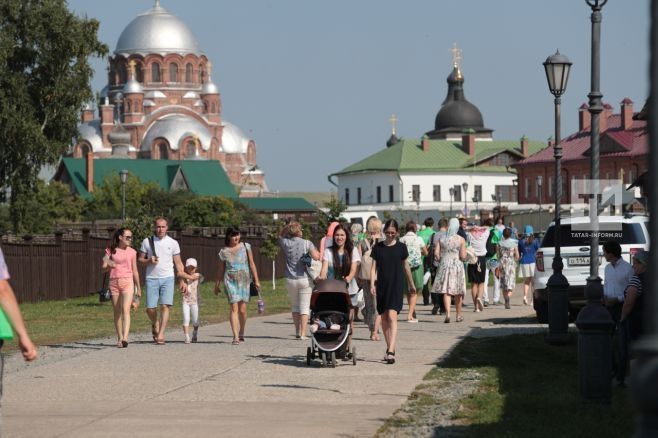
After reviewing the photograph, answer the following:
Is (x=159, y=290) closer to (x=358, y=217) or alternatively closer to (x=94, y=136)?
(x=358, y=217)

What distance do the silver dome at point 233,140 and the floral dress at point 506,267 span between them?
142 meters

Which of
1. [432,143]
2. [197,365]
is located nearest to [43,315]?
[197,365]

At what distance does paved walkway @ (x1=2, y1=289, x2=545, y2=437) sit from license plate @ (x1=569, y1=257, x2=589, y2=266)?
2.55 m

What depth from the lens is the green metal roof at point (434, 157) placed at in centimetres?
14800

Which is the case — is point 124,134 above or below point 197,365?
above

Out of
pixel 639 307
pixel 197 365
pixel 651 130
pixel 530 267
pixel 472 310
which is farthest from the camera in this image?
pixel 530 267

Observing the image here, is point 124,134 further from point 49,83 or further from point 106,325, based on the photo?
point 106,325

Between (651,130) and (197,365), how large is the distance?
10775 mm

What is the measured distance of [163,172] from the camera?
138 m

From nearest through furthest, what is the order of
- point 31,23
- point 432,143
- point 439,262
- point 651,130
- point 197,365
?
point 651,130, point 197,365, point 439,262, point 31,23, point 432,143

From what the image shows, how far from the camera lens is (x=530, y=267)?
27812 mm

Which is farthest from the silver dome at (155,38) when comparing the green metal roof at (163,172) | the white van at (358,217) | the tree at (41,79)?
the tree at (41,79)

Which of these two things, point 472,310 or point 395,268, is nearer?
point 395,268

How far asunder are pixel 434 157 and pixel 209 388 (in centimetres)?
13728
